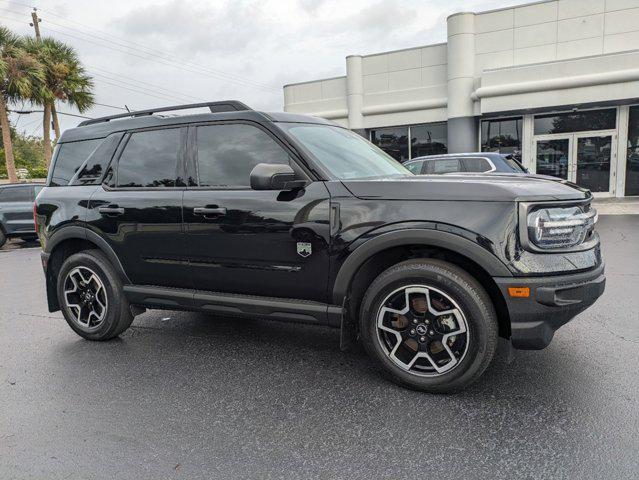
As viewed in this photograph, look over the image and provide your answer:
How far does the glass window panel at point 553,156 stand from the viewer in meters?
17.8

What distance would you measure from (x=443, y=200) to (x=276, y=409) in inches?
65.8

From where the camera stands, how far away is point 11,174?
2216 centimetres

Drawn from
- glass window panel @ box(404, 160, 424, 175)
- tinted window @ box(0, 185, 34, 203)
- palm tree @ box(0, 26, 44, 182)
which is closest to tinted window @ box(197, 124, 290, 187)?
glass window panel @ box(404, 160, 424, 175)

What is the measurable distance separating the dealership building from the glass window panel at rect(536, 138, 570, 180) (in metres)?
0.03

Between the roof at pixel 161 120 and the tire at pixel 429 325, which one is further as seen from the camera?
the roof at pixel 161 120

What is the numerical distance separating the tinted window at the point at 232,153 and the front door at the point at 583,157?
664 inches

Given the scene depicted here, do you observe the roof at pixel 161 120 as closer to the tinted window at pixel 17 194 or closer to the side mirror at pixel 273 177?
the side mirror at pixel 273 177

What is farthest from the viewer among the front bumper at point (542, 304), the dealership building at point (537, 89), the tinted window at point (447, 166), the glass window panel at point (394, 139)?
the glass window panel at point (394, 139)

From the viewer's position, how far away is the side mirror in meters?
3.18

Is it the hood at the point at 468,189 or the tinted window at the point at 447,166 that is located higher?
the tinted window at the point at 447,166

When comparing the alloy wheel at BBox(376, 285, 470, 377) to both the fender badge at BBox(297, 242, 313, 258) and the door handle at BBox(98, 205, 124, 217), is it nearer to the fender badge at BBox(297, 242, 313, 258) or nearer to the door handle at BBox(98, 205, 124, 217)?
the fender badge at BBox(297, 242, 313, 258)

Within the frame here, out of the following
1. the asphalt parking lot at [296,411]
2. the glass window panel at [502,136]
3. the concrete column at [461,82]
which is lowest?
the asphalt parking lot at [296,411]

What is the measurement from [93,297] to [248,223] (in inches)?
73.7

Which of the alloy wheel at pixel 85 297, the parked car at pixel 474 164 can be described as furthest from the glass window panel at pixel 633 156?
the alloy wheel at pixel 85 297
